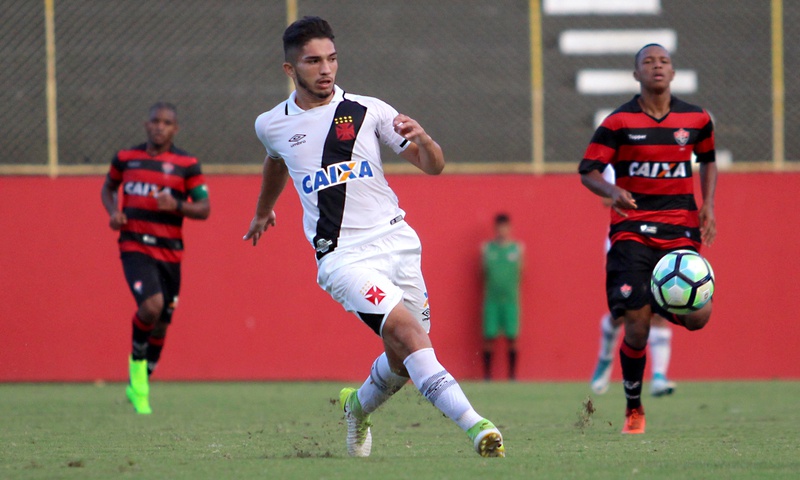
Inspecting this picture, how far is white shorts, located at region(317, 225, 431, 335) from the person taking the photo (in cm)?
551

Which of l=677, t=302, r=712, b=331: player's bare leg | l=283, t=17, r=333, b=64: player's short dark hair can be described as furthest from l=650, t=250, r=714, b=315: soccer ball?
l=283, t=17, r=333, b=64: player's short dark hair

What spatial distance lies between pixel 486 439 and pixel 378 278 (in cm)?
90

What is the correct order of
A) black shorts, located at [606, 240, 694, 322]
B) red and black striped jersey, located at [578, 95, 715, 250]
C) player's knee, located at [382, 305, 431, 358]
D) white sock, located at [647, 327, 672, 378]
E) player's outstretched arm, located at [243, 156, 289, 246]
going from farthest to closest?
white sock, located at [647, 327, 672, 378] → red and black striped jersey, located at [578, 95, 715, 250] → black shorts, located at [606, 240, 694, 322] → player's outstretched arm, located at [243, 156, 289, 246] → player's knee, located at [382, 305, 431, 358]

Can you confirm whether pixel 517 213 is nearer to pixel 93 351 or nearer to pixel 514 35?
pixel 514 35

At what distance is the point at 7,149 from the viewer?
1414 centimetres

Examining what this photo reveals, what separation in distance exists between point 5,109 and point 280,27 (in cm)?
339

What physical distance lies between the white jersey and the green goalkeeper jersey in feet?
26.9

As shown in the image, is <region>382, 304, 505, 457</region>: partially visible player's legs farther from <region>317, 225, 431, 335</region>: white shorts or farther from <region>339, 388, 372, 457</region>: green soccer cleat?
<region>339, 388, 372, 457</region>: green soccer cleat

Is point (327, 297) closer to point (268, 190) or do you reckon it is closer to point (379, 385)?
point (268, 190)

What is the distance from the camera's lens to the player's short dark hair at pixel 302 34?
19.1ft

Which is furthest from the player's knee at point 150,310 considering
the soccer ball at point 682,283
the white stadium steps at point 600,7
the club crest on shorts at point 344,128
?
the white stadium steps at point 600,7

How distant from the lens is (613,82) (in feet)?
50.3

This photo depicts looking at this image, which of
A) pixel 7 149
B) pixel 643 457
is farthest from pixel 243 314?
pixel 643 457

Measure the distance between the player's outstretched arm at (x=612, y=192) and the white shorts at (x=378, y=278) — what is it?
6.02ft
